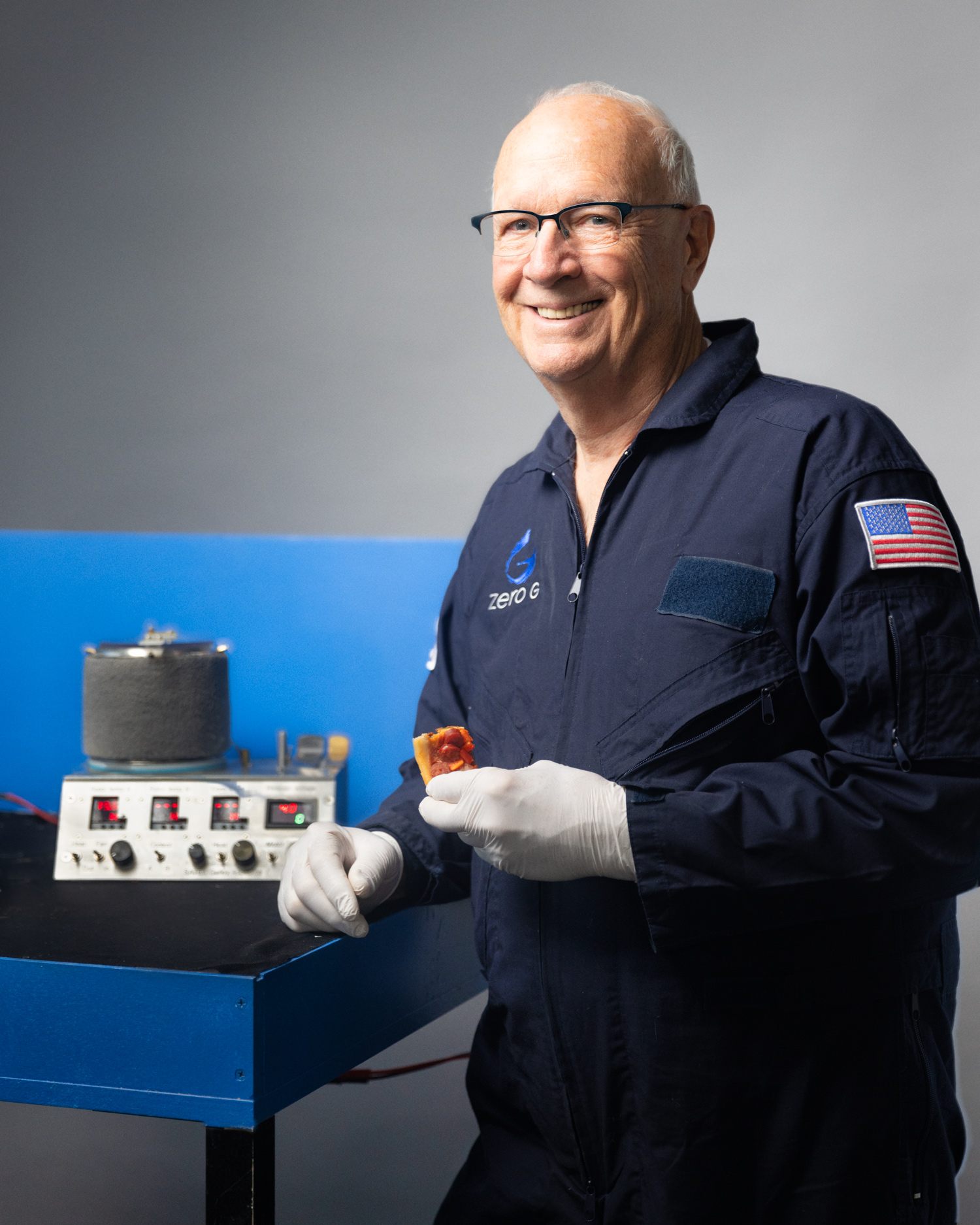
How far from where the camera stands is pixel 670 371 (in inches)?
55.7

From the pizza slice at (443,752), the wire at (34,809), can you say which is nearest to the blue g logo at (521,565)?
the pizza slice at (443,752)

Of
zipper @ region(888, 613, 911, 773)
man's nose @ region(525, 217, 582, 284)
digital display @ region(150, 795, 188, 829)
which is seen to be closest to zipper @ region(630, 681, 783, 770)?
zipper @ region(888, 613, 911, 773)

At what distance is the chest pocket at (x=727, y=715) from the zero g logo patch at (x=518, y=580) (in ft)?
0.86

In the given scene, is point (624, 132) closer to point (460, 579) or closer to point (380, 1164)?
point (460, 579)

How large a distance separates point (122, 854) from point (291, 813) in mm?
216

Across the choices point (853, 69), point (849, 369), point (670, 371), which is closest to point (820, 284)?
point (849, 369)

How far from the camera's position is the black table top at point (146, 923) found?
1266 mm

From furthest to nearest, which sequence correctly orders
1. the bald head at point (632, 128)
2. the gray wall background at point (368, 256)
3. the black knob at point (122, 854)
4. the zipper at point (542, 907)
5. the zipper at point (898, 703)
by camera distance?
1. the gray wall background at point (368, 256)
2. the black knob at point (122, 854)
3. the bald head at point (632, 128)
4. the zipper at point (542, 907)
5. the zipper at point (898, 703)

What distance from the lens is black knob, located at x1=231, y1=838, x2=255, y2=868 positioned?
5.28ft

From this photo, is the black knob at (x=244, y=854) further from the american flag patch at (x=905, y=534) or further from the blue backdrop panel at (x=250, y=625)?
the american flag patch at (x=905, y=534)

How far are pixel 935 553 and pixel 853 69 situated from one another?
181cm

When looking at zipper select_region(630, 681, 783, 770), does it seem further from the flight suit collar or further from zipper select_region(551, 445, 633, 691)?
the flight suit collar

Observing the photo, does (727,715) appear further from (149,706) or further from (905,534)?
(149,706)

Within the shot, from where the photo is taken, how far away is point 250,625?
1.98 m
